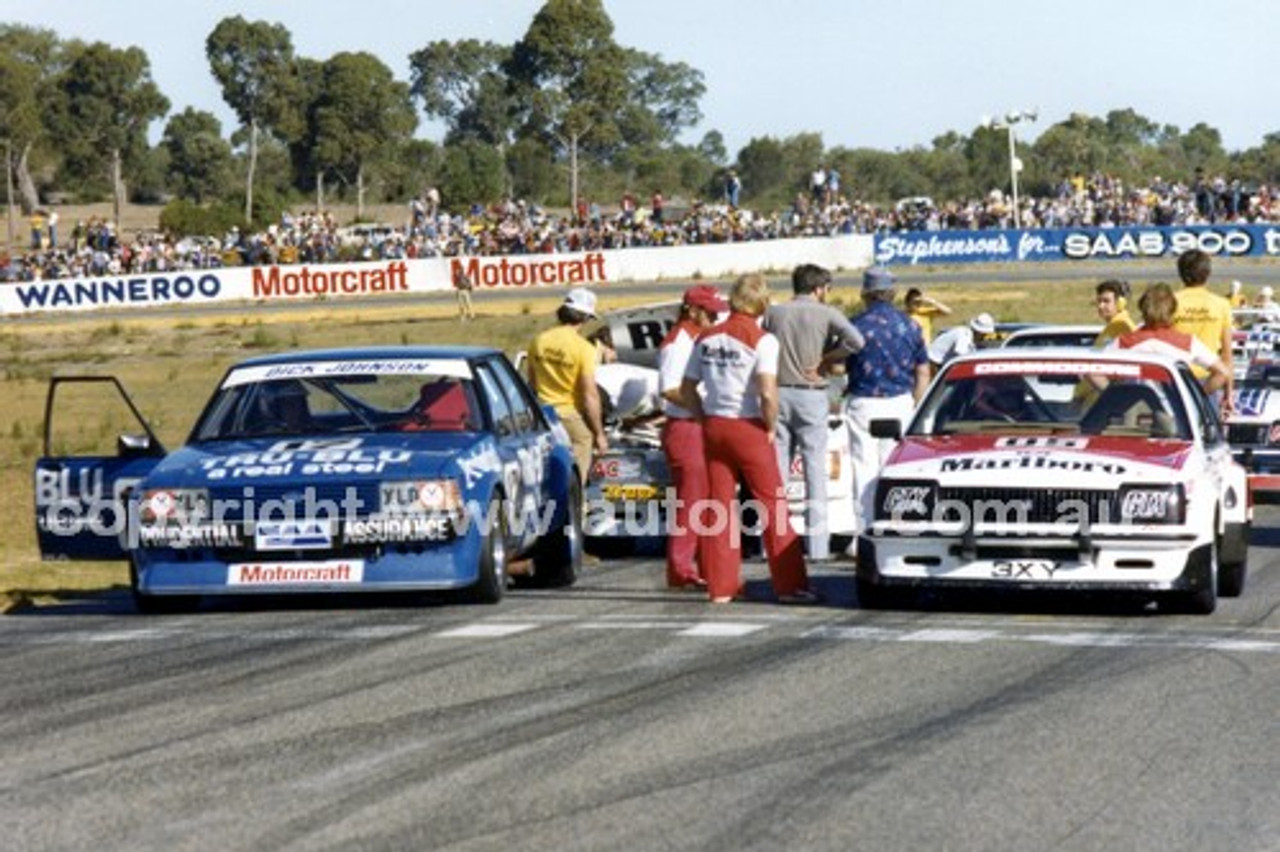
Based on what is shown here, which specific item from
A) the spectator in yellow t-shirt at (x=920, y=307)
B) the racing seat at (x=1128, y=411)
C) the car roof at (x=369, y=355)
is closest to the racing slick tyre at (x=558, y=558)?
the car roof at (x=369, y=355)

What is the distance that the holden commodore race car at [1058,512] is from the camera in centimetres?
1283

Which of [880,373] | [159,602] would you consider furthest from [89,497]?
[880,373]

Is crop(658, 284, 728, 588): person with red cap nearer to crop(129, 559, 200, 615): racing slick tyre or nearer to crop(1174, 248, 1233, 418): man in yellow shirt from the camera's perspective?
crop(129, 559, 200, 615): racing slick tyre

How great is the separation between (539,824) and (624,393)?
35.7ft

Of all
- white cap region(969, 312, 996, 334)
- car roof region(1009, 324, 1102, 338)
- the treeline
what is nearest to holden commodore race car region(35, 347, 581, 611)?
car roof region(1009, 324, 1102, 338)

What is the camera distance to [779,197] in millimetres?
126875

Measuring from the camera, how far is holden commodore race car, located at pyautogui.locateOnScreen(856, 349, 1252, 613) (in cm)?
1283

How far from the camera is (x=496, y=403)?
14.8 metres

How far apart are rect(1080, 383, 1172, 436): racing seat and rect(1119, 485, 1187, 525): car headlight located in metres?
1.01

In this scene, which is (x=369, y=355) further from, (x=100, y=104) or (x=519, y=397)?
(x=100, y=104)

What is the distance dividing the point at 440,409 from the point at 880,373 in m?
2.86

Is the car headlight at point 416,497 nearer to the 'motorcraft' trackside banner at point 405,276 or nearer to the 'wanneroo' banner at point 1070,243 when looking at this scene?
the 'motorcraft' trackside banner at point 405,276

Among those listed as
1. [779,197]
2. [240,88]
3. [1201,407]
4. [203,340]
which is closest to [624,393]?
[1201,407]

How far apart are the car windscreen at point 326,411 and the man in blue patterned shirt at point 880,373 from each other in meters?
2.61
